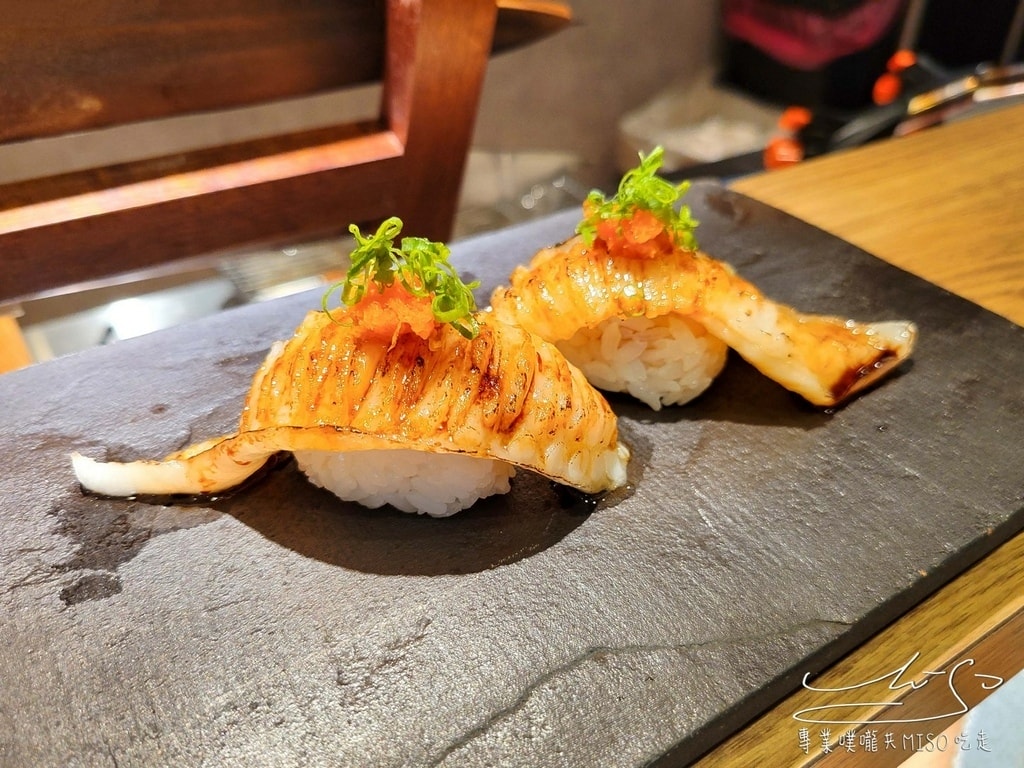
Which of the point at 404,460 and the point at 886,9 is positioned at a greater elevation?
the point at 886,9

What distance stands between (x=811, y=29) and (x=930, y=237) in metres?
2.50

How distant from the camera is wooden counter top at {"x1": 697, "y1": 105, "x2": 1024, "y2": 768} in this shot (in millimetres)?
1583

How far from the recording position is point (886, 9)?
4.95 m

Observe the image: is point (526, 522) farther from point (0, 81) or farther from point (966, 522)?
point (0, 81)

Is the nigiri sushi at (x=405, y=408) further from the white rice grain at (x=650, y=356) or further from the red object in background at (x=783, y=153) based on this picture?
the red object in background at (x=783, y=153)

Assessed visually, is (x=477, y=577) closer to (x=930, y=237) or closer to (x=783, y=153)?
(x=930, y=237)

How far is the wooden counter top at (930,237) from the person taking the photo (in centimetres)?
158

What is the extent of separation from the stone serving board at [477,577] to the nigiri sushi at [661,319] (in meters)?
0.11

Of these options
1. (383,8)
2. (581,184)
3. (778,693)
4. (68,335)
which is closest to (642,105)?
(581,184)

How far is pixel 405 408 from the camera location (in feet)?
5.90

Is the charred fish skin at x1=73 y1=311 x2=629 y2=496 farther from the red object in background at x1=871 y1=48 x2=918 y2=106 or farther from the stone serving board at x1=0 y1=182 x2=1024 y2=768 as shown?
the red object in background at x1=871 y1=48 x2=918 y2=106

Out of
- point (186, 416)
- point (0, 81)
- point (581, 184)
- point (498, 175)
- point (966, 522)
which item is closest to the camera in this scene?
point (966, 522)

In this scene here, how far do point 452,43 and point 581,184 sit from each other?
7.90ft

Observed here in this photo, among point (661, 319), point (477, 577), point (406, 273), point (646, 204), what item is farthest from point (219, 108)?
point (477, 577)
